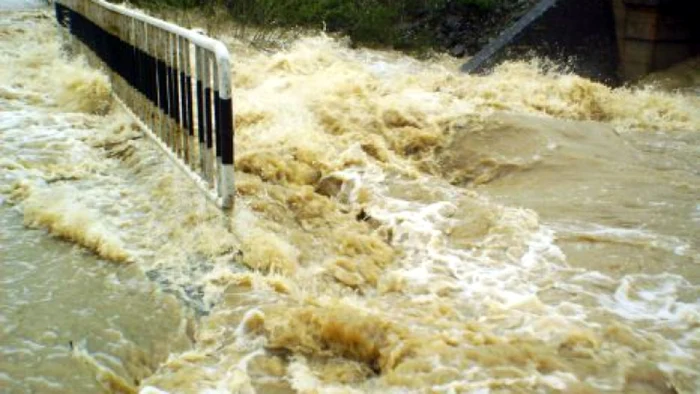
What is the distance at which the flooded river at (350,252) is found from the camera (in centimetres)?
320

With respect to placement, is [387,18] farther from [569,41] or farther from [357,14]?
[569,41]

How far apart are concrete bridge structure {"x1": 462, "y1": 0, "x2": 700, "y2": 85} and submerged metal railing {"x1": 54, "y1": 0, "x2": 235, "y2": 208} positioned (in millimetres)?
5998

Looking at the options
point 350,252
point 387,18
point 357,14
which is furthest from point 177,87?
point 387,18

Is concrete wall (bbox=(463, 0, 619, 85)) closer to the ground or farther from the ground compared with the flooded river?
farther from the ground

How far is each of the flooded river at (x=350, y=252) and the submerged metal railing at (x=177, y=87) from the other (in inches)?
11.7

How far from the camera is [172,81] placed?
483cm

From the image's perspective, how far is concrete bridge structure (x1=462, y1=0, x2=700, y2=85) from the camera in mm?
10453

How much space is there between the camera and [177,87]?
4766mm

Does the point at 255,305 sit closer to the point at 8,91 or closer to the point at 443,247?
the point at 443,247

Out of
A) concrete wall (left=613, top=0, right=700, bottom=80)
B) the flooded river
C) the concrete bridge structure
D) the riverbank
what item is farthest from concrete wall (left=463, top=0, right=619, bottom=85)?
the flooded river

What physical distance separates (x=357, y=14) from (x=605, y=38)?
15.7 ft

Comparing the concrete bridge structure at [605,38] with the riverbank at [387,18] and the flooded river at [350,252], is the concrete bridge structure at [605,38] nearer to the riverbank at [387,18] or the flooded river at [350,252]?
the riverbank at [387,18]

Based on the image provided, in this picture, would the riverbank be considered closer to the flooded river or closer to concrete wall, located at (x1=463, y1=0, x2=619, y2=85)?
concrete wall, located at (x1=463, y1=0, x2=619, y2=85)

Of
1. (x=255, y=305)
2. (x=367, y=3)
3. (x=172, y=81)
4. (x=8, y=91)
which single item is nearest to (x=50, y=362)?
(x=255, y=305)
